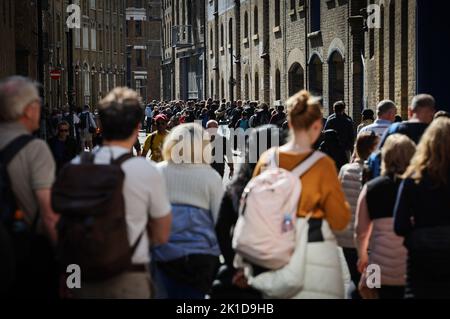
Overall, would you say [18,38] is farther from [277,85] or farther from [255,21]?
[255,21]

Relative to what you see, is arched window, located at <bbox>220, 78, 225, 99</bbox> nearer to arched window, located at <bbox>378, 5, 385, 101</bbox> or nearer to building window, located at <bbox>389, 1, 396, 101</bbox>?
arched window, located at <bbox>378, 5, 385, 101</bbox>

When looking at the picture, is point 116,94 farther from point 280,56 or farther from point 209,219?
point 280,56

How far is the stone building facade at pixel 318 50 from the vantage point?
2588cm

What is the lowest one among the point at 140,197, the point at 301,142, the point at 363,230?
the point at 363,230

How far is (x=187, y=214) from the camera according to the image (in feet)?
23.5

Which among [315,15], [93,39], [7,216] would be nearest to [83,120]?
[315,15]

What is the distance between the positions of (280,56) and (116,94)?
36.1 m

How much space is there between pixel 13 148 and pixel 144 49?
97048 mm

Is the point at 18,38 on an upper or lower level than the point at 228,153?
upper

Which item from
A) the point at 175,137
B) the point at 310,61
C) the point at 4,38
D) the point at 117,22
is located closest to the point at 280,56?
the point at 310,61

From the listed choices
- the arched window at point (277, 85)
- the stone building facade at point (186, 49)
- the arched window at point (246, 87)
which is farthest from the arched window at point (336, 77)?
the stone building facade at point (186, 49)

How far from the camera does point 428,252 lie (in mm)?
6516

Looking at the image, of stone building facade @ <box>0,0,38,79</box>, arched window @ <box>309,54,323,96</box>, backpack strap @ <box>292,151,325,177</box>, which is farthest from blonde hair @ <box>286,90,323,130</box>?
arched window @ <box>309,54,323,96</box>

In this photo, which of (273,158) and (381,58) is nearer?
(273,158)
